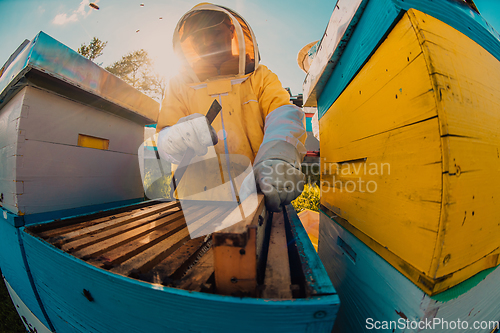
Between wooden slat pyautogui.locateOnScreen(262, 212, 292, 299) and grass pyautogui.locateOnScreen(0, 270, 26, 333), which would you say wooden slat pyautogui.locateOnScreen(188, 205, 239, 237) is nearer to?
wooden slat pyautogui.locateOnScreen(262, 212, 292, 299)

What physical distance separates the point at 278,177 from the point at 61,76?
4.93 feet

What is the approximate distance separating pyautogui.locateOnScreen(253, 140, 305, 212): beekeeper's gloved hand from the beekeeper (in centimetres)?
35

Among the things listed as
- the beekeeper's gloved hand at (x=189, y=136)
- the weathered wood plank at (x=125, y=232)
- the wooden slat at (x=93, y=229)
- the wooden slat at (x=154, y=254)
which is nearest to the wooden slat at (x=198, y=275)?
the wooden slat at (x=154, y=254)

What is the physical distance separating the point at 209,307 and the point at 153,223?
0.79 m

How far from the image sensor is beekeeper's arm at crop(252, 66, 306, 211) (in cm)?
87

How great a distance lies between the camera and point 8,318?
63.0 inches

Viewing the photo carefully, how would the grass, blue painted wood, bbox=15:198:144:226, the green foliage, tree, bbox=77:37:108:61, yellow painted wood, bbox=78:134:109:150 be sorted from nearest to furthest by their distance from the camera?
1. blue painted wood, bbox=15:198:144:226
2. yellow painted wood, bbox=78:134:109:150
3. the grass
4. the green foliage
5. tree, bbox=77:37:108:61

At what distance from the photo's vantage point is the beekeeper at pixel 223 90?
55.3 inches

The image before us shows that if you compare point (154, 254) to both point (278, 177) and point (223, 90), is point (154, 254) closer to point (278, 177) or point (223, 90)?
point (278, 177)

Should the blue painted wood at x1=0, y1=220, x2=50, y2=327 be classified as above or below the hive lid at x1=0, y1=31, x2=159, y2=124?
below

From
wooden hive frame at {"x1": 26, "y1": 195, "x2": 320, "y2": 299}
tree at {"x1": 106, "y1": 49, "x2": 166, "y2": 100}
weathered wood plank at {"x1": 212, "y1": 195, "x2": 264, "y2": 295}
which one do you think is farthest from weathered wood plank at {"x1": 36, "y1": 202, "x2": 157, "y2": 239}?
tree at {"x1": 106, "y1": 49, "x2": 166, "y2": 100}

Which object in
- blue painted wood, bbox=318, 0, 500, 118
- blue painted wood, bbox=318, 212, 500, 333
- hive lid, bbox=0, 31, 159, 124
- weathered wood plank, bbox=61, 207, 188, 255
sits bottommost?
blue painted wood, bbox=318, 212, 500, 333

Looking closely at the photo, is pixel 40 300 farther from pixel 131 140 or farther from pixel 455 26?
pixel 455 26

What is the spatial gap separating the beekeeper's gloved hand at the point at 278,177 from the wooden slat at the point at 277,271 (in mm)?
169
